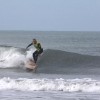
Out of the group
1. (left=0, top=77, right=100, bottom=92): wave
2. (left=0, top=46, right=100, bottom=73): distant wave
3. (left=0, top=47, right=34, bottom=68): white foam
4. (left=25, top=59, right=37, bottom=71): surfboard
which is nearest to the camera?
(left=0, top=77, right=100, bottom=92): wave

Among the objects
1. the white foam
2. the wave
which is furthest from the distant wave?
the wave

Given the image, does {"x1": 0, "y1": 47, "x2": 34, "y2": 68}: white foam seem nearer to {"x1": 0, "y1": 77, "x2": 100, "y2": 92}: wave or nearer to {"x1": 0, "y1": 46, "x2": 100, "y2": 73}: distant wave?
{"x1": 0, "y1": 46, "x2": 100, "y2": 73}: distant wave

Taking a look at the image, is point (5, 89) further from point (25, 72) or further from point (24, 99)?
point (25, 72)

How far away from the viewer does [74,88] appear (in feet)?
48.0

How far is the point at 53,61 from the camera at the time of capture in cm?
2509

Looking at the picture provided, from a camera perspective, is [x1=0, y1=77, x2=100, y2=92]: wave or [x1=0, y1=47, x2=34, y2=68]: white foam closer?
[x1=0, y1=77, x2=100, y2=92]: wave

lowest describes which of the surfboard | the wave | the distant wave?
the wave

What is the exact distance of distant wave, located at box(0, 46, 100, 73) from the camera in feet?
74.3

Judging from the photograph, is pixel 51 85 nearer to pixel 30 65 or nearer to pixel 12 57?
pixel 30 65

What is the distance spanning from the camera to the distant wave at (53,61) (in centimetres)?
2264

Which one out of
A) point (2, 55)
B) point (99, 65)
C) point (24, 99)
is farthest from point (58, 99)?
point (2, 55)

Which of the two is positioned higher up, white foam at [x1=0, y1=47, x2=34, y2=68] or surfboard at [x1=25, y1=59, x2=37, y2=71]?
white foam at [x1=0, y1=47, x2=34, y2=68]

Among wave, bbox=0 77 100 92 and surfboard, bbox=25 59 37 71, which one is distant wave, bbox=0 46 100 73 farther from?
wave, bbox=0 77 100 92

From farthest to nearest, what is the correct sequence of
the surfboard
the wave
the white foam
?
the white foam
the surfboard
the wave
